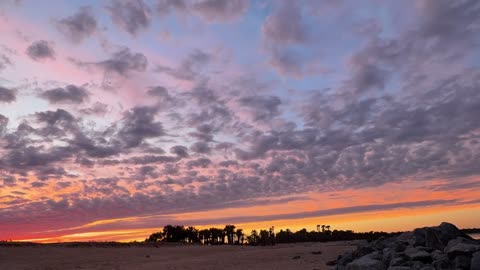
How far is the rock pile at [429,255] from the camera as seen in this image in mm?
16188

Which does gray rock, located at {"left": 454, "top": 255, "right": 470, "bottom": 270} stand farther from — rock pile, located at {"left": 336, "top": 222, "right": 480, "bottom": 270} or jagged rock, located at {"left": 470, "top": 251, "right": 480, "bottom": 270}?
jagged rock, located at {"left": 470, "top": 251, "right": 480, "bottom": 270}

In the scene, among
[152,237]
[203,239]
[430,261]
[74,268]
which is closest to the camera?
[430,261]

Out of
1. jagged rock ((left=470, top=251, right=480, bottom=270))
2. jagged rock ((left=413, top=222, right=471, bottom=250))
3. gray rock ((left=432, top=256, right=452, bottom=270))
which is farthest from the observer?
jagged rock ((left=413, top=222, right=471, bottom=250))

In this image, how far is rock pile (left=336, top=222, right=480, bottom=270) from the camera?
53.1 ft

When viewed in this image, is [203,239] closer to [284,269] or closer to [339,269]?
[284,269]

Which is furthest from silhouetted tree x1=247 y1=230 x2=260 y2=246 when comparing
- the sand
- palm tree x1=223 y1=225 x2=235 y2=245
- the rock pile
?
the rock pile

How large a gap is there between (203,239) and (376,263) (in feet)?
314

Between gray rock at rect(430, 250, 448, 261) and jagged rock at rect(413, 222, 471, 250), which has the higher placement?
jagged rock at rect(413, 222, 471, 250)

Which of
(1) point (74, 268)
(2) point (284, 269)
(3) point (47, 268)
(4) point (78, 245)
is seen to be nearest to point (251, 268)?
(2) point (284, 269)

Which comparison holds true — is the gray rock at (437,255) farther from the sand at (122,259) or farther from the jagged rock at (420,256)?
the sand at (122,259)

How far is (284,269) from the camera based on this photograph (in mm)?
27828

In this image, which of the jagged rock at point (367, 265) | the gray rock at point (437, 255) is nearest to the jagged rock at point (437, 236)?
the gray rock at point (437, 255)

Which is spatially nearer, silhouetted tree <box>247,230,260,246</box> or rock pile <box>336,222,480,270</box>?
rock pile <box>336,222,480,270</box>

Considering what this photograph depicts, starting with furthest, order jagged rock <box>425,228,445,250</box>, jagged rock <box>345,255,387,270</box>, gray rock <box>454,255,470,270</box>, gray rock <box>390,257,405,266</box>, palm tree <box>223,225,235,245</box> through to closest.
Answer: palm tree <box>223,225,235,245</box> → jagged rock <box>425,228,445,250</box> → jagged rock <box>345,255,387,270</box> → gray rock <box>390,257,405,266</box> → gray rock <box>454,255,470,270</box>
